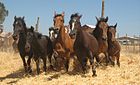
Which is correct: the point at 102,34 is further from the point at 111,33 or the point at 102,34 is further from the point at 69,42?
the point at 111,33

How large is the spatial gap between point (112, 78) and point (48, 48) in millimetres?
4660

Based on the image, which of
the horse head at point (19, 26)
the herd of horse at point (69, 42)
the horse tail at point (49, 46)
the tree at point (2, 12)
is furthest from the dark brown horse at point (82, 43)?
→ the tree at point (2, 12)

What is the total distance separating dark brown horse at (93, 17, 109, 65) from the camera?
1306 centimetres

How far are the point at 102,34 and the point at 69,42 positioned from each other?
4.98 ft

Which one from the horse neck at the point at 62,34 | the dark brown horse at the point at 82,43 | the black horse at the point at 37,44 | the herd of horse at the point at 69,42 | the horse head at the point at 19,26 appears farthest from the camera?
the black horse at the point at 37,44

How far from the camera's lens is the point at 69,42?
13836 mm

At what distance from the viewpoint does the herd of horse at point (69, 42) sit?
12.6 meters

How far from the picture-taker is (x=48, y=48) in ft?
50.0

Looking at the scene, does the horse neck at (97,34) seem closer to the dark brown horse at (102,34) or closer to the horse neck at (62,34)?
the dark brown horse at (102,34)

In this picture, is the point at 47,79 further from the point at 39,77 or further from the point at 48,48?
the point at 48,48

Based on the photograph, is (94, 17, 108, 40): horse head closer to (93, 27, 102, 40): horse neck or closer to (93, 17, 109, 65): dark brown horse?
(93, 17, 109, 65): dark brown horse

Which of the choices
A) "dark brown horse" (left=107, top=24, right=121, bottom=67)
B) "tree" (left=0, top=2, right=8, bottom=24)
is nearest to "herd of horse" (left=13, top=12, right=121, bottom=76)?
"dark brown horse" (left=107, top=24, right=121, bottom=67)

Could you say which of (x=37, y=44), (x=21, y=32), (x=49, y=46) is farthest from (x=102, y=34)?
(x=21, y=32)

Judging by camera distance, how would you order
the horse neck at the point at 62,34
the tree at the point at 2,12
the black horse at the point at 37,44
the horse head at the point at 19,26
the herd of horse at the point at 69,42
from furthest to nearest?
the tree at the point at 2,12 → the black horse at the point at 37,44 → the horse neck at the point at 62,34 → the horse head at the point at 19,26 → the herd of horse at the point at 69,42
